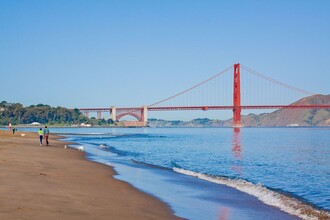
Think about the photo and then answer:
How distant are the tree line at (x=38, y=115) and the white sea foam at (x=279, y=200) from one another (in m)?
130

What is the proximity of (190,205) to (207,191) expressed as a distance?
7.76ft

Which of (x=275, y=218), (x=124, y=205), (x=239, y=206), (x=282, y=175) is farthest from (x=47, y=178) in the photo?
(x=282, y=175)

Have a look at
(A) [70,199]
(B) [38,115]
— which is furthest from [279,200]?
(B) [38,115]

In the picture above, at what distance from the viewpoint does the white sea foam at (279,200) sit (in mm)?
8637

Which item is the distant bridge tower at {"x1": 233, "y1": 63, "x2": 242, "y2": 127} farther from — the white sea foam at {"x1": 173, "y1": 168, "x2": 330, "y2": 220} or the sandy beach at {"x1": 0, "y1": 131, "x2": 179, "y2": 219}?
the sandy beach at {"x1": 0, "y1": 131, "x2": 179, "y2": 219}

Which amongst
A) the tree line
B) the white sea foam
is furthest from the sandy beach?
the tree line

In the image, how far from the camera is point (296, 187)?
12.9m

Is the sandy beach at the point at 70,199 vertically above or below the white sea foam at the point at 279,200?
above

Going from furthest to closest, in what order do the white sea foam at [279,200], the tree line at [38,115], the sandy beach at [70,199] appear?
1. the tree line at [38,115]
2. the white sea foam at [279,200]
3. the sandy beach at [70,199]

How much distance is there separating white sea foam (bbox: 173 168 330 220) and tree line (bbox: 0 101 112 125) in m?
130

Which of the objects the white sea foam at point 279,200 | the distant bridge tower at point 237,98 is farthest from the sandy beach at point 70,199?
the distant bridge tower at point 237,98

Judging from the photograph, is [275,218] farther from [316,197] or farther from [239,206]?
[316,197]

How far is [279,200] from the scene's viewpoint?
33.2ft

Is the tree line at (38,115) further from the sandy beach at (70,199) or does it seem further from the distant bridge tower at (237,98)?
the sandy beach at (70,199)
